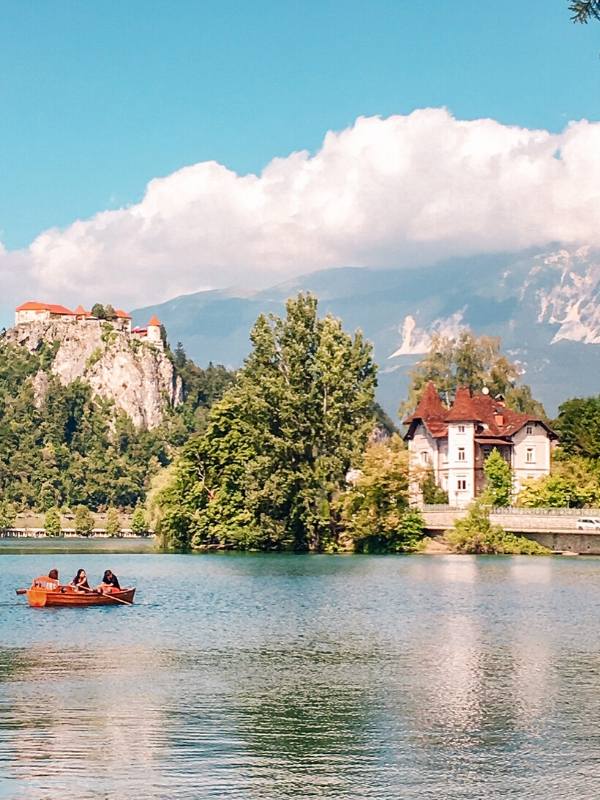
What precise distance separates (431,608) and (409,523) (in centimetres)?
4625

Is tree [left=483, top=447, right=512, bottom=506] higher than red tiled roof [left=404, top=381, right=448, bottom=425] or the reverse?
the reverse

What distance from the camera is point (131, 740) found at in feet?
85.7

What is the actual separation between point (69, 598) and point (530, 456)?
8062 cm

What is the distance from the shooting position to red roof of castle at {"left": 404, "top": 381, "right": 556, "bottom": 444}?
127 m

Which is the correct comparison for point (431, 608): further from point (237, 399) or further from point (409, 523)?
point (237, 399)

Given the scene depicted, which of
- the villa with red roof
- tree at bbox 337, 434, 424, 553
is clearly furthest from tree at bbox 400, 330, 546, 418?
tree at bbox 337, 434, 424, 553

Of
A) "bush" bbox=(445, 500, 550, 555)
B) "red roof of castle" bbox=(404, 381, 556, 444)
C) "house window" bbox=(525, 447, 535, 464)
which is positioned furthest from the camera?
"house window" bbox=(525, 447, 535, 464)

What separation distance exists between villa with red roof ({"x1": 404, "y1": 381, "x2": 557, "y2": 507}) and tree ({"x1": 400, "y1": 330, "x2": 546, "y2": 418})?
935cm

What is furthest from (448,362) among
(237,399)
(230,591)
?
(230,591)

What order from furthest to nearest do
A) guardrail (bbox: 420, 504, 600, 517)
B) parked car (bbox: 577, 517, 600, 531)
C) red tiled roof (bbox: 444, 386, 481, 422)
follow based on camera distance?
1. red tiled roof (bbox: 444, 386, 481, 422)
2. guardrail (bbox: 420, 504, 600, 517)
3. parked car (bbox: 577, 517, 600, 531)

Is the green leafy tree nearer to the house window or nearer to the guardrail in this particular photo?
the house window

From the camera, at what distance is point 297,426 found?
98812 mm

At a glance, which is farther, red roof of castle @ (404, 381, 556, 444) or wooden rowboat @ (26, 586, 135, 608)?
red roof of castle @ (404, 381, 556, 444)

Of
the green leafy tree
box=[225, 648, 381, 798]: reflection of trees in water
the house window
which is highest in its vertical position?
the house window
